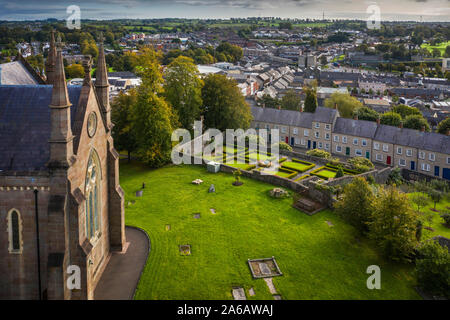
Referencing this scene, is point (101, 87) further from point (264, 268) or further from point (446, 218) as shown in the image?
point (446, 218)

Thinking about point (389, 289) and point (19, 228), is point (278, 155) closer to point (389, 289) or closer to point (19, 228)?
point (389, 289)

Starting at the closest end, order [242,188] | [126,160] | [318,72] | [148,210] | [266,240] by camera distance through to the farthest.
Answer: [266,240], [148,210], [242,188], [126,160], [318,72]

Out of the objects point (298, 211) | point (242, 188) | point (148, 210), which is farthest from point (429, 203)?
point (148, 210)

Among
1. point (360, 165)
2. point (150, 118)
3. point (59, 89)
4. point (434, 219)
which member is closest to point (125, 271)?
point (59, 89)

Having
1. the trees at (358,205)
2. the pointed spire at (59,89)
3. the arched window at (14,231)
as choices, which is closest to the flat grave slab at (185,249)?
the arched window at (14,231)

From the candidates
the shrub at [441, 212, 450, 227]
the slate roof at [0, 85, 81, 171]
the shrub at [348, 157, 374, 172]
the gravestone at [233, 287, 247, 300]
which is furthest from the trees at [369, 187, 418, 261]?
the slate roof at [0, 85, 81, 171]
